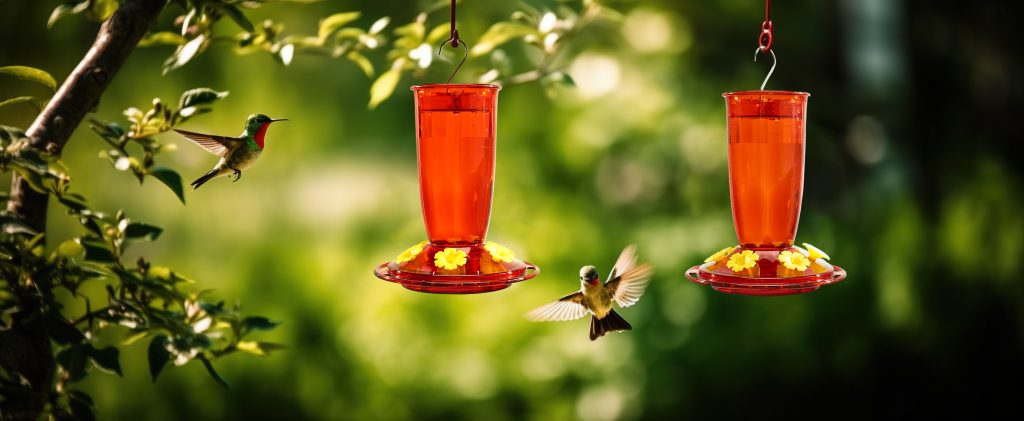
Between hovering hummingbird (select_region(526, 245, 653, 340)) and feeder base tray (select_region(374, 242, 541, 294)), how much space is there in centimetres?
12

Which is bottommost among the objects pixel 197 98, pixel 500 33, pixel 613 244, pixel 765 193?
pixel 613 244

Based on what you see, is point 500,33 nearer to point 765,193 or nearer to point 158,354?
point 765,193

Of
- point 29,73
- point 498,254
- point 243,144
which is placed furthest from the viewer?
point 498,254

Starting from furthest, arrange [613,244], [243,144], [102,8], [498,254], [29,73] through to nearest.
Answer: [613,244], [498,254], [243,144], [29,73], [102,8]

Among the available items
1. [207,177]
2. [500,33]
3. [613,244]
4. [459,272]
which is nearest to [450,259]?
[459,272]

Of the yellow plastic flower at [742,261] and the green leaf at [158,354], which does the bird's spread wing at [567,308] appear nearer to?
the yellow plastic flower at [742,261]

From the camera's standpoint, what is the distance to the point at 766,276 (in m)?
1.53

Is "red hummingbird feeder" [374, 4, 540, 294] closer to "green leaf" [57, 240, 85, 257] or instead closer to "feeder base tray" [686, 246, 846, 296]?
"feeder base tray" [686, 246, 846, 296]

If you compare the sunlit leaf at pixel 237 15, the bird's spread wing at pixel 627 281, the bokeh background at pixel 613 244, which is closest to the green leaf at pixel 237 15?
the sunlit leaf at pixel 237 15

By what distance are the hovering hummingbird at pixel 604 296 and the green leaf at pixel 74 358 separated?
27.9 inches

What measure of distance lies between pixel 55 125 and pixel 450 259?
62 centimetres

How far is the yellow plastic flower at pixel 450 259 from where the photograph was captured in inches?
59.6

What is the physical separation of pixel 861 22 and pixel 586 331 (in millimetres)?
1806

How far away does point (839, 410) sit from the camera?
4.12 m
